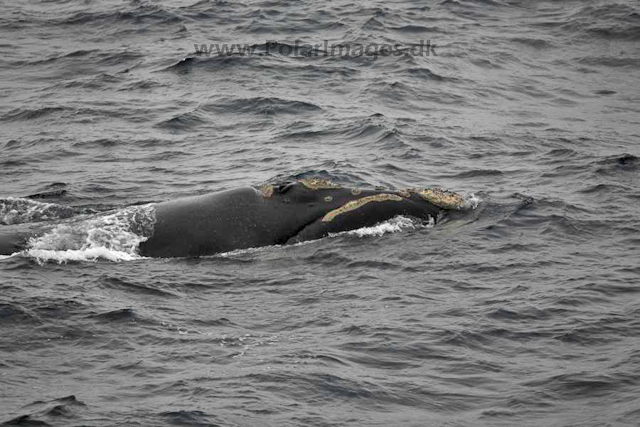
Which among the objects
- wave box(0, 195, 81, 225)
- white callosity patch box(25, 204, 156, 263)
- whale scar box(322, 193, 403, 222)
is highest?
whale scar box(322, 193, 403, 222)

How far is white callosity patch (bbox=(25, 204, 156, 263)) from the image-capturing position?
62.1ft

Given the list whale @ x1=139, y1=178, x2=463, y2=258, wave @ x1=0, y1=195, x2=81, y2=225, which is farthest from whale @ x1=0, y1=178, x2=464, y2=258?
wave @ x1=0, y1=195, x2=81, y2=225

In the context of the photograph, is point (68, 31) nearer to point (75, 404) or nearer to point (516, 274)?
point (516, 274)

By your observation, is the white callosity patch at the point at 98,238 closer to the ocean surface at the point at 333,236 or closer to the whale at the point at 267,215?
the ocean surface at the point at 333,236

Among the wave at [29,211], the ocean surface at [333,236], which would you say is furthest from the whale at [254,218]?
the wave at [29,211]

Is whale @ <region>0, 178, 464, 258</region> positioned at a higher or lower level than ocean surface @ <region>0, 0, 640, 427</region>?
higher

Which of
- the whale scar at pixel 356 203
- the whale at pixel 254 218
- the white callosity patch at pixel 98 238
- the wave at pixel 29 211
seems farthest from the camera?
the wave at pixel 29 211

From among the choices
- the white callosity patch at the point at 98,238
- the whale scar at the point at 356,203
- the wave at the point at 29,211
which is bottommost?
the wave at the point at 29,211

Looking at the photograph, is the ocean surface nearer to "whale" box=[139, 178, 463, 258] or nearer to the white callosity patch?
the white callosity patch

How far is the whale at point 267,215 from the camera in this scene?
63.0 ft

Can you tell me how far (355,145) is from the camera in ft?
91.6

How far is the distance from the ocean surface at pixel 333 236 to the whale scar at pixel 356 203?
521 millimetres

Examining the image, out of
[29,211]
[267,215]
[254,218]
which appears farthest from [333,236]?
[29,211]

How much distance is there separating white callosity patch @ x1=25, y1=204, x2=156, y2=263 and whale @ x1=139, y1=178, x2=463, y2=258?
258 millimetres
